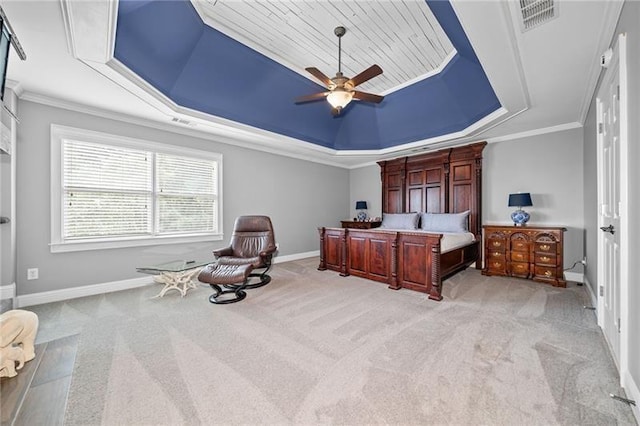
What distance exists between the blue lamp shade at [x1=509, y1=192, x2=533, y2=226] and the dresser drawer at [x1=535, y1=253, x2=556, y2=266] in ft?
2.03

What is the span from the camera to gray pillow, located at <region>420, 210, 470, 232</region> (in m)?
4.77

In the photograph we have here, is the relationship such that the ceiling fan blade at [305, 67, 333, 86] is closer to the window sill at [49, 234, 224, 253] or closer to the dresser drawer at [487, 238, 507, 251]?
the window sill at [49, 234, 224, 253]

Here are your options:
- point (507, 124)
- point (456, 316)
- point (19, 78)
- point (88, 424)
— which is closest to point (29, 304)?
point (19, 78)

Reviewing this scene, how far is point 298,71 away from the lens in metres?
3.98

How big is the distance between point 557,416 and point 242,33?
4.40 meters

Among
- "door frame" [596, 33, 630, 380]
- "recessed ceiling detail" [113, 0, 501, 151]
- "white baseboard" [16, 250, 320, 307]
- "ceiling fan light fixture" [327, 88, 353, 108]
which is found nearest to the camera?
"door frame" [596, 33, 630, 380]

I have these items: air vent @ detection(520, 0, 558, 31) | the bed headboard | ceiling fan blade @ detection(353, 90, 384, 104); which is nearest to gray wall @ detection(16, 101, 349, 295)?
the bed headboard

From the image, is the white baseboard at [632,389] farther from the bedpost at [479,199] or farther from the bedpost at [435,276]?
the bedpost at [479,199]

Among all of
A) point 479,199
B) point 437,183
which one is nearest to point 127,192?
point 437,183

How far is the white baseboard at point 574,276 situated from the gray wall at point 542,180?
15 centimetres

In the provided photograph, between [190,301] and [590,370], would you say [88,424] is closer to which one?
[190,301]


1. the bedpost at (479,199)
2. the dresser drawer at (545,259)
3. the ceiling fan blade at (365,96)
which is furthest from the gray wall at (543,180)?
the ceiling fan blade at (365,96)

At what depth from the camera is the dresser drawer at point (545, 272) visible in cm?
380

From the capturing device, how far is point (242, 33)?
10.4 ft
